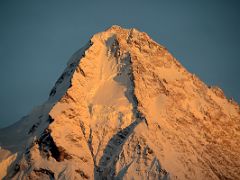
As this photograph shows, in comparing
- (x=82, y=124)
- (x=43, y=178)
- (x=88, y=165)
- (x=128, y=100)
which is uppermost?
(x=128, y=100)

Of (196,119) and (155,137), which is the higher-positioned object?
(196,119)

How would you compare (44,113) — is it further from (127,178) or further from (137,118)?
(127,178)

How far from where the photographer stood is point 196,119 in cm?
19900

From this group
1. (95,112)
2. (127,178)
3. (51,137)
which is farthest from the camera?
(95,112)

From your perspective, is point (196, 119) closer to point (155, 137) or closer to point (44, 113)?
point (155, 137)

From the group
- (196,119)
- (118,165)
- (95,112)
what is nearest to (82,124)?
(95,112)

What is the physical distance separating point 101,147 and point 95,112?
1506cm

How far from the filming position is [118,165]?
174 metres

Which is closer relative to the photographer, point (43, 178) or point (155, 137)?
point (43, 178)

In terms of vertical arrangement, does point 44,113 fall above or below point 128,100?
below

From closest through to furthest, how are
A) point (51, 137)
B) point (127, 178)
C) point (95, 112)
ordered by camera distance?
point (127, 178) → point (51, 137) → point (95, 112)

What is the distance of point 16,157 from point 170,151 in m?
44.3

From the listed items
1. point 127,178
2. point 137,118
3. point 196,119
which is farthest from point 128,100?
point 127,178

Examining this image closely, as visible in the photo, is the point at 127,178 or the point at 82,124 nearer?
the point at 127,178
